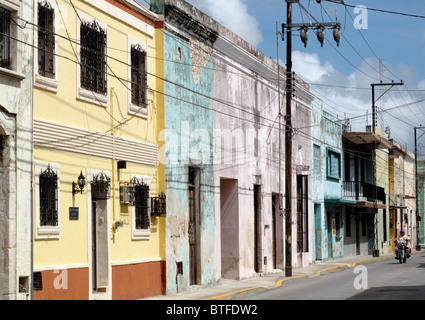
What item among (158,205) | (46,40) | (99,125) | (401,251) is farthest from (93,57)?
(401,251)

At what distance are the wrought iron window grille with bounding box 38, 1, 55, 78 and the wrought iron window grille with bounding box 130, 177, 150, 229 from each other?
3865 mm

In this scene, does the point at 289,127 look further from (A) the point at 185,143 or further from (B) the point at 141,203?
(B) the point at 141,203

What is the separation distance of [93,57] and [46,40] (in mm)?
2054

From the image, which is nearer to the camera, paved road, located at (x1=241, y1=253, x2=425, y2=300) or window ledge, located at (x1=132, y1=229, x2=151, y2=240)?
paved road, located at (x1=241, y1=253, x2=425, y2=300)

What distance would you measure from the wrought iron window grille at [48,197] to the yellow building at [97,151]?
0.02m

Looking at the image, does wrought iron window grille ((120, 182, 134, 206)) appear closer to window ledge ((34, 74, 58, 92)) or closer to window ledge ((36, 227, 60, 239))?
window ledge ((36, 227, 60, 239))

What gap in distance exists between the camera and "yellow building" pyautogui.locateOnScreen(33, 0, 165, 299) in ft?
47.0

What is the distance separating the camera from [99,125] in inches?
644

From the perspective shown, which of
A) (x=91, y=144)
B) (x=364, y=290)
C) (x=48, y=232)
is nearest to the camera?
(x=48, y=232)

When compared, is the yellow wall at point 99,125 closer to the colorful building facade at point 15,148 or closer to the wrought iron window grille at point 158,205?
the wrought iron window grille at point 158,205

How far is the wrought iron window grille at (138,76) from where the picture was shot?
18203mm

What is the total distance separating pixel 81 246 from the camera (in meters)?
15.4

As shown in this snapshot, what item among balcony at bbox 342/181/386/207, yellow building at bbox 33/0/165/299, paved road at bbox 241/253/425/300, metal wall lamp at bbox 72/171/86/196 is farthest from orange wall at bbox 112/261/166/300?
balcony at bbox 342/181/386/207

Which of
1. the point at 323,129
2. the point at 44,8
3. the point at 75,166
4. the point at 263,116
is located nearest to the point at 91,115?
the point at 75,166
